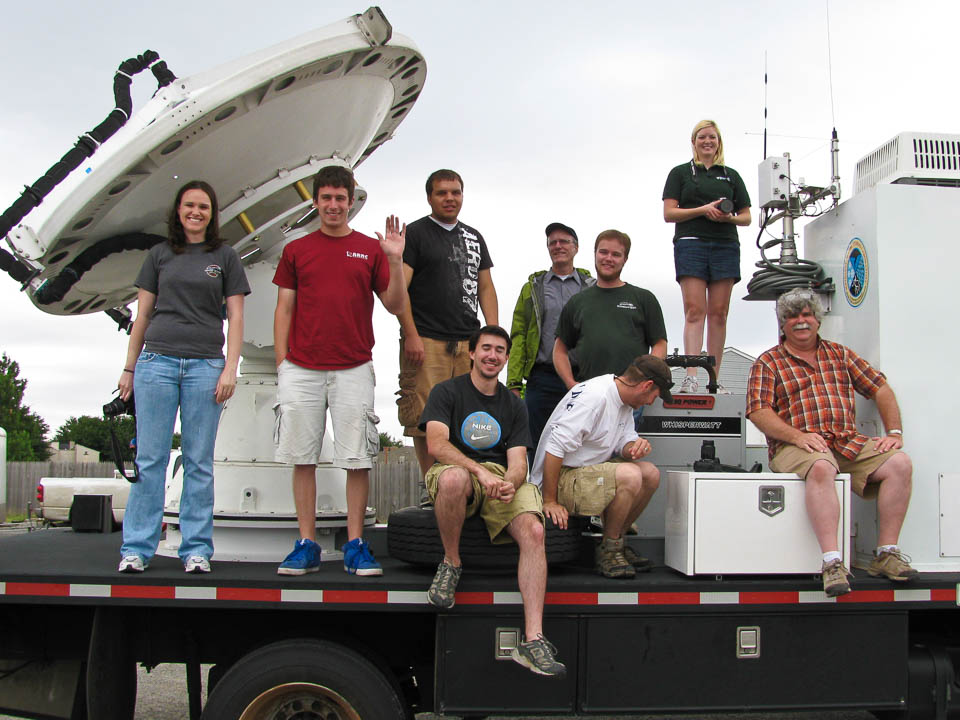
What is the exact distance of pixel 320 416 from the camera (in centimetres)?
408

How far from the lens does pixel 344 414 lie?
4.02 m

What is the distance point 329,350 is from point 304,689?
151 cm

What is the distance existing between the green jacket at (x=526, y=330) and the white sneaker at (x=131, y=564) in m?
2.54

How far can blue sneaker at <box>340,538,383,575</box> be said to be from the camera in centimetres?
A: 372

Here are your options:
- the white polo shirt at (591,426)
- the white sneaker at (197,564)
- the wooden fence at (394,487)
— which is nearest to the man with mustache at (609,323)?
the white polo shirt at (591,426)

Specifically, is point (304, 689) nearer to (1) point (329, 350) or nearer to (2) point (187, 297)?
(1) point (329, 350)

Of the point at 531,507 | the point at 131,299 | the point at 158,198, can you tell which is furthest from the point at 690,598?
the point at 131,299

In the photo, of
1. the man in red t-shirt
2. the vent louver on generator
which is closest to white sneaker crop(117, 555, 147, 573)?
the man in red t-shirt

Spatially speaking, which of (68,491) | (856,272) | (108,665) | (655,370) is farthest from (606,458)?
(68,491)

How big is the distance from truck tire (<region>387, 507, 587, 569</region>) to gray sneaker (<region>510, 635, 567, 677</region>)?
1.36 ft

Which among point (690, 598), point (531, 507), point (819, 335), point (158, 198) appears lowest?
point (690, 598)

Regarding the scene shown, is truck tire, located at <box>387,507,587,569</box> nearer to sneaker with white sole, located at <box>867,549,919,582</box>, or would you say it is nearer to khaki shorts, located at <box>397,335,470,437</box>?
khaki shorts, located at <box>397,335,470,437</box>

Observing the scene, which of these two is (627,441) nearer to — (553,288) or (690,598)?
(690,598)

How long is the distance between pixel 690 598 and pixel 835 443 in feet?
3.70
